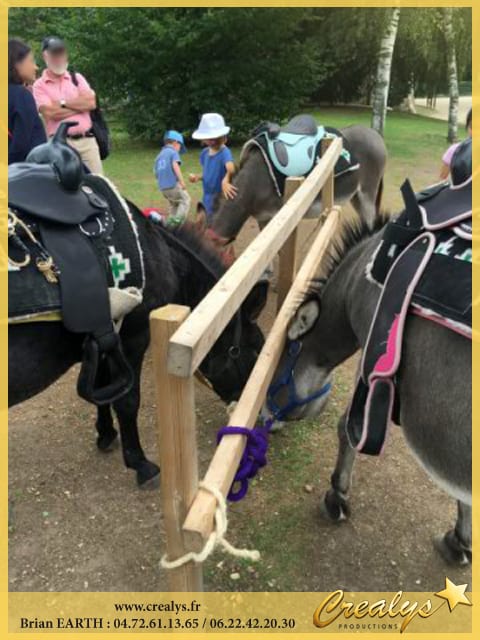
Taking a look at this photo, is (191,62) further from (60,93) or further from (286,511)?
(286,511)

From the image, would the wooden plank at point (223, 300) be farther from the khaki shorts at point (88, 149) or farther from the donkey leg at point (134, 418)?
the khaki shorts at point (88, 149)

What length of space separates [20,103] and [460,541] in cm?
385

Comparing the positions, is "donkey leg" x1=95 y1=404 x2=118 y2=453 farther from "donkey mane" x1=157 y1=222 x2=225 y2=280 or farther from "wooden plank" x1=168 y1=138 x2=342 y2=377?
"wooden plank" x1=168 y1=138 x2=342 y2=377

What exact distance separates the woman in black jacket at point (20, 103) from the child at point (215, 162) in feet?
5.65

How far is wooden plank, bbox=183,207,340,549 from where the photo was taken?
46.4 inches

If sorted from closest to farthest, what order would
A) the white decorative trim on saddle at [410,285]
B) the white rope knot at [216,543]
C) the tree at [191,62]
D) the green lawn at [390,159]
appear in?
the white rope knot at [216,543]
the white decorative trim on saddle at [410,285]
the green lawn at [390,159]
the tree at [191,62]

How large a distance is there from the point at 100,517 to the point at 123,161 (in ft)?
34.9

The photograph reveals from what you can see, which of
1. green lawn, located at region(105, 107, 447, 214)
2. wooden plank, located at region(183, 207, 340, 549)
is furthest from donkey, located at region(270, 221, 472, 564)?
green lawn, located at region(105, 107, 447, 214)

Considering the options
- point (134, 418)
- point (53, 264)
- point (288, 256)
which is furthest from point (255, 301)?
point (53, 264)

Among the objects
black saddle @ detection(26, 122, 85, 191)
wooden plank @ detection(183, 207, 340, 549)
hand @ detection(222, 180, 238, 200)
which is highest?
black saddle @ detection(26, 122, 85, 191)

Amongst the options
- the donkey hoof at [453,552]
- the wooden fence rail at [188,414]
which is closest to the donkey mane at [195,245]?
the wooden fence rail at [188,414]

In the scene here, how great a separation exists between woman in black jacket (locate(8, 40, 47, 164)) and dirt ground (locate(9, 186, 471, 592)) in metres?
1.99

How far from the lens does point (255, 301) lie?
7.98 feet

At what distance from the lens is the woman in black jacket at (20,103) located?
11.1 feet
